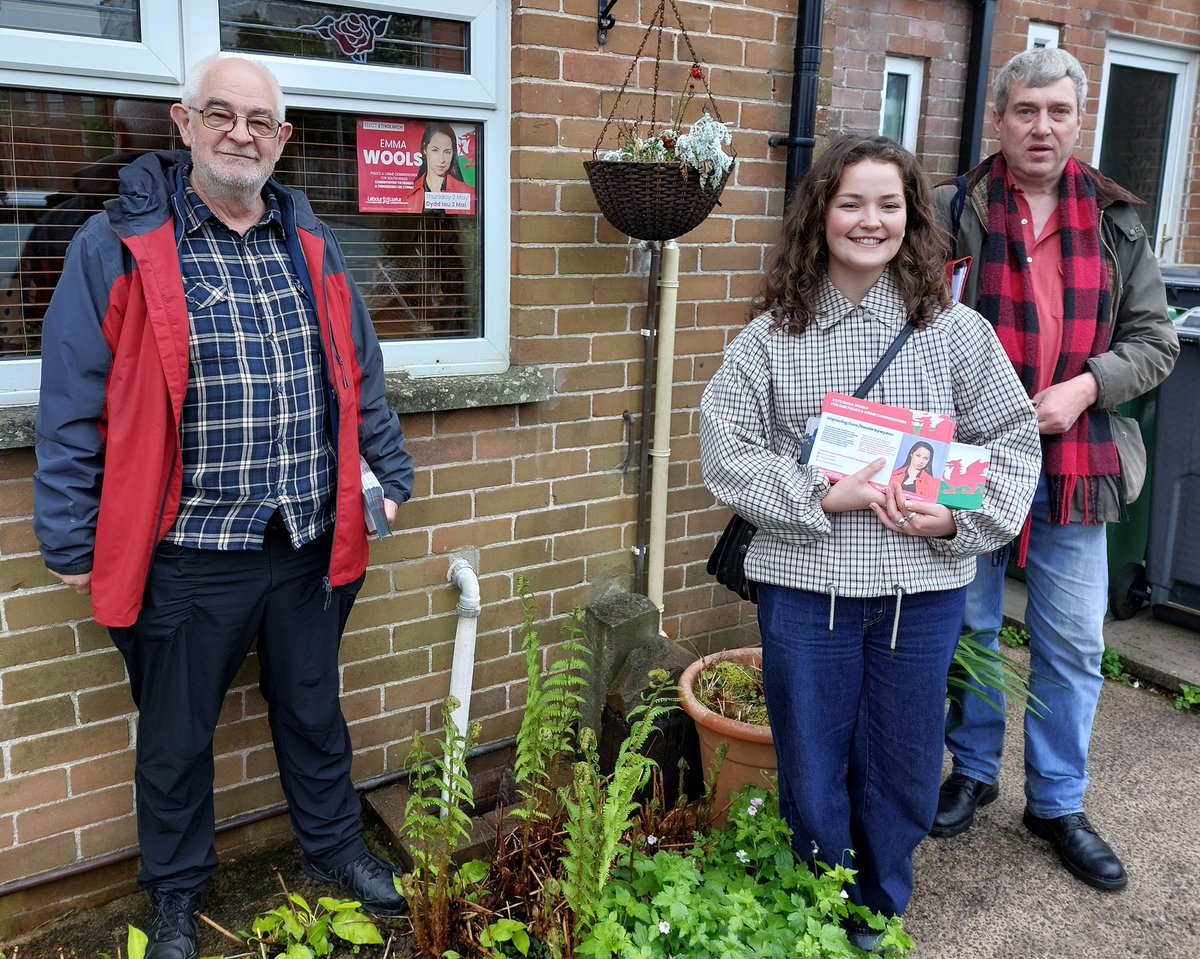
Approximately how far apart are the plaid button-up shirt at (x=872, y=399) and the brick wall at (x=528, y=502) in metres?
0.97

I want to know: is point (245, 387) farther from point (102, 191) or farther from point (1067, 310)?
point (1067, 310)

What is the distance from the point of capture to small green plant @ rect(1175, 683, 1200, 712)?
4.10 m

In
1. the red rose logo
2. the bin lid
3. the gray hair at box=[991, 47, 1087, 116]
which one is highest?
the red rose logo

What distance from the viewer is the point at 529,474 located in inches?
130

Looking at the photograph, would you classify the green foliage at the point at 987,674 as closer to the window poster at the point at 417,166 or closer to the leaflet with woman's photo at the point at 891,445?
the leaflet with woman's photo at the point at 891,445

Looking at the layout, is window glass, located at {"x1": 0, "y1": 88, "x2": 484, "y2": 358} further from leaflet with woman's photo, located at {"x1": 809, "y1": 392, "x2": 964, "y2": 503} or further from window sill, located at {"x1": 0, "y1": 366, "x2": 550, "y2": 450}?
leaflet with woman's photo, located at {"x1": 809, "y1": 392, "x2": 964, "y2": 503}

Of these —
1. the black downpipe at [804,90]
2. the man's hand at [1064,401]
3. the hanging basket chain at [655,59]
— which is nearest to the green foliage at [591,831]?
the man's hand at [1064,401]

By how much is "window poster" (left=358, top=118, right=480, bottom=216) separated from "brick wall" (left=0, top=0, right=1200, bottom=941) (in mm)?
163

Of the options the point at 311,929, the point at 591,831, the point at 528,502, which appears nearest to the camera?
the point at 591,831

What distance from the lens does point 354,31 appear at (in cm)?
290

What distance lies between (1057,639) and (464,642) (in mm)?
1762

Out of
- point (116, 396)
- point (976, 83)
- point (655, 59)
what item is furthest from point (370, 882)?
point (976, 83)

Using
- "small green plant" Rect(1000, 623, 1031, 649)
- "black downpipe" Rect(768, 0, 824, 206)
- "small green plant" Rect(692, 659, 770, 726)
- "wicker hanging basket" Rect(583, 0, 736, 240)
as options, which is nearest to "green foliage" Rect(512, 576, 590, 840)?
"small green plant" Rect(692, 659, 770, 726)

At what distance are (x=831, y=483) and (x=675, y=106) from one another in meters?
1.62
